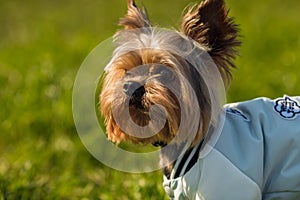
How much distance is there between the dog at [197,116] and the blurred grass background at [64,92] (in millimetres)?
242

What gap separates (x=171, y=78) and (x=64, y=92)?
12.1ft

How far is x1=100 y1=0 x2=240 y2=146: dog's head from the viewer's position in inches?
148

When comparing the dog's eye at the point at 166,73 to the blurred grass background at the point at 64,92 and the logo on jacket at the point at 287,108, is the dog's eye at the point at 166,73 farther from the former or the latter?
the logo on jacket at the point at 287,108

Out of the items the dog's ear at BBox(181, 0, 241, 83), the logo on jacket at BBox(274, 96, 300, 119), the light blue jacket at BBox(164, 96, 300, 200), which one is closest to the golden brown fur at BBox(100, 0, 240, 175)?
the dog's ear at BBox(181, 0, 241, 83)

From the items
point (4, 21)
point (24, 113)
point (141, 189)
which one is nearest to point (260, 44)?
point (24, 113)

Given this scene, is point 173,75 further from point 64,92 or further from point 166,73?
point 64,92

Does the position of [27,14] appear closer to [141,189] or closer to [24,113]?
[24,113]

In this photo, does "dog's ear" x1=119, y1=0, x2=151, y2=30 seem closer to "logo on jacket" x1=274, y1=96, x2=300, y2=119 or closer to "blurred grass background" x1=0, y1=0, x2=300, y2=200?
"blurred grass background" x1=0, y1=0, x2=300, y2=200

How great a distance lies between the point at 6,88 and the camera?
7.78 meters

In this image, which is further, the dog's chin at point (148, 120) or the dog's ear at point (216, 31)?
the dog's ear at point (216, 31)

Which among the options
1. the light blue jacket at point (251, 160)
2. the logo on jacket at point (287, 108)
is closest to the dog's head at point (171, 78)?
the light blue jacket at point (251, 160)

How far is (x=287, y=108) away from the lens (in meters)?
4.14

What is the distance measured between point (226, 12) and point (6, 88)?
4.37 metres

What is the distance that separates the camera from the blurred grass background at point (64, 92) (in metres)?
5.09
